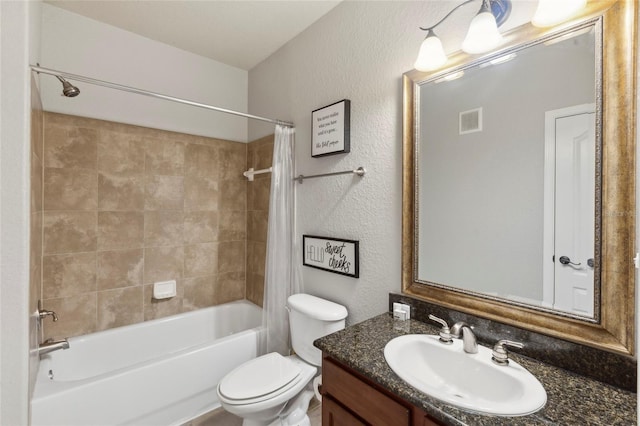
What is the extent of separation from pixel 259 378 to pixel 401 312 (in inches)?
32.6

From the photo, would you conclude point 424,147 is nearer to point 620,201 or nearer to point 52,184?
point 620,201

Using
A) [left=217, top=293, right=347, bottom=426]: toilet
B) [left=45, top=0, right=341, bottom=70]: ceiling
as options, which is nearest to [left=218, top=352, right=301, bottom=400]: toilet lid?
[left=217, top=293, right=347, bottom=426]: toilet

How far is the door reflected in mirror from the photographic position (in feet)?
3.13

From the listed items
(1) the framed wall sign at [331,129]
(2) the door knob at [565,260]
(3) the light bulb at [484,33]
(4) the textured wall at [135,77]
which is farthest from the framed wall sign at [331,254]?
(4) the textured wall at [135,77]

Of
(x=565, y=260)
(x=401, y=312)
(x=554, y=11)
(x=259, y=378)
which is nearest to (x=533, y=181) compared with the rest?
(x=565, y=260)

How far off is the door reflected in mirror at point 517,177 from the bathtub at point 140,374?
1.39 metres

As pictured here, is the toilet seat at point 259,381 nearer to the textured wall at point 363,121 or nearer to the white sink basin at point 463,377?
the textured wall at point 363,121

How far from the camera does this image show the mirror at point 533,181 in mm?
884

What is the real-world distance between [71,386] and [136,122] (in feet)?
5.65

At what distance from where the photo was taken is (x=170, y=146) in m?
2.34

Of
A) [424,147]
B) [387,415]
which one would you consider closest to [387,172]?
[424,147]

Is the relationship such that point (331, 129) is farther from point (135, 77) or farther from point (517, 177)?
point (135, 77)

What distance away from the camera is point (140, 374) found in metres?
1.58

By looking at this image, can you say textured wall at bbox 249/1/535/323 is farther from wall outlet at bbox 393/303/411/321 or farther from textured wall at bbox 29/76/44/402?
textured wall at bbox 29/76/44/402
